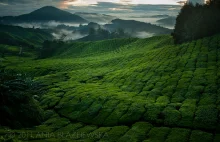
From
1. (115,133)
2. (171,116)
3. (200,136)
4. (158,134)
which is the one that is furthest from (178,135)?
(115,133)

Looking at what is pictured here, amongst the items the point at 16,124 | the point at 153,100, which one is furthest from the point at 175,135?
the point at 16,124

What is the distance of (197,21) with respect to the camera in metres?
89.8

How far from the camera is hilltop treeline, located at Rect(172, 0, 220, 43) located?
278 ft

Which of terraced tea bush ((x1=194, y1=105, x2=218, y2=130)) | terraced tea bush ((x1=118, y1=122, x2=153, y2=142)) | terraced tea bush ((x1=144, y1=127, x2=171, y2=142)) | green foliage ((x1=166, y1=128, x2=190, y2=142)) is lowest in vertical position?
terraced tea bush ((x1=118, y1=122, x2=153, y2=142))

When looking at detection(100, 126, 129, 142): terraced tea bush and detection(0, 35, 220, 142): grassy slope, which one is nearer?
detection(100, 126, 129, 142): terraced tea bush

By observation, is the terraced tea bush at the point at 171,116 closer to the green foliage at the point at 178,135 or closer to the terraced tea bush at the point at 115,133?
the green foliage at the point at 178,135

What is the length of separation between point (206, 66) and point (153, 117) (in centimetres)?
2739

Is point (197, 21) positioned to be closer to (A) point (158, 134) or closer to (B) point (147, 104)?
(B) point (147, 104)

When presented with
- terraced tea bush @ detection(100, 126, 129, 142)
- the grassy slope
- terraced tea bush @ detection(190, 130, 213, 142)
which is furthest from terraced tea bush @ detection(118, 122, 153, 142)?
terraced tea bush @ detection(190, 130, 213, 142)

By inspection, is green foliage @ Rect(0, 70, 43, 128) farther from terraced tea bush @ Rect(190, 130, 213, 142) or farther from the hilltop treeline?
the hilltop treeline

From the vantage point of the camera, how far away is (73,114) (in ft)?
143

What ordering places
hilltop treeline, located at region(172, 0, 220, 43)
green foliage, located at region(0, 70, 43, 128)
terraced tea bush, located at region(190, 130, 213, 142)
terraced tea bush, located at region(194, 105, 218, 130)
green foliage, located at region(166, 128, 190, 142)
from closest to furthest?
terraced tea bush, located at region(190, 130, 213, 142), green foliage, located at region(166, 128, 190, 142), terraced tea bush, located at region(194, 105, 218, 130), green foliage, located at region(0, 70, 43, 128), hilltop treeline, located at region(172, 0, 220, 43)

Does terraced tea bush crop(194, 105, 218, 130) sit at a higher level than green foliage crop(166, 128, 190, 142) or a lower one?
higher

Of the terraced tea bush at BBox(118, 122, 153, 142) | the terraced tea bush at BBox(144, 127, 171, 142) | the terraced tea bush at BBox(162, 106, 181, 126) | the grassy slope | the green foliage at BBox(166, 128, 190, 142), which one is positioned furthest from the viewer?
the terraced tea bush at BBox(162, 106, 181, 126)
